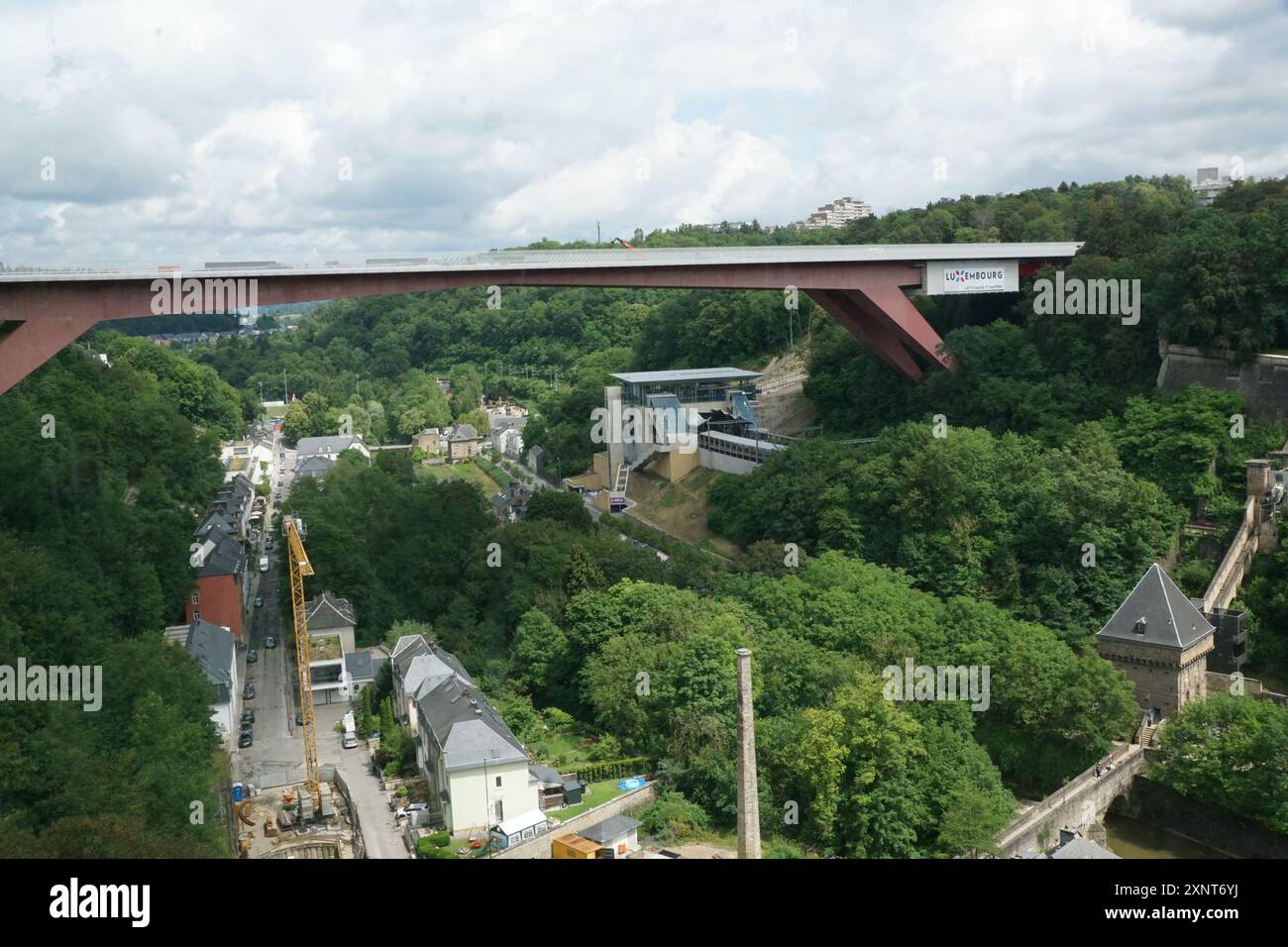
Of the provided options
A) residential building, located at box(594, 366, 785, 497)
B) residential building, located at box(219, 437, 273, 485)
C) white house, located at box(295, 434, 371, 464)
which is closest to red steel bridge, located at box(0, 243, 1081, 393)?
residential building, located at box(594, 366, 785, 497)

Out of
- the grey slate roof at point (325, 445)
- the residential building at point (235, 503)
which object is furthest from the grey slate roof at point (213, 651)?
the grey slate roof at point (325, 445)

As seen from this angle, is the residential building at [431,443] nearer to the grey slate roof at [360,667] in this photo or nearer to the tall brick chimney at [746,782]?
the grey slate roof at [360,667]

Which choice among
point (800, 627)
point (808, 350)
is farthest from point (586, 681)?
point (808, 350)

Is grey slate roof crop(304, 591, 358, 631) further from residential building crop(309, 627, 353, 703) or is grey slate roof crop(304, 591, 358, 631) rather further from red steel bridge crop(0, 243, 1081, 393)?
red steel bridge crop(0, 243, 1081, 393)

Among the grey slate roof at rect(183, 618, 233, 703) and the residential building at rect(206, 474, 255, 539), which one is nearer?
the grey slate roof at rect(183, 618, 233, 703)
